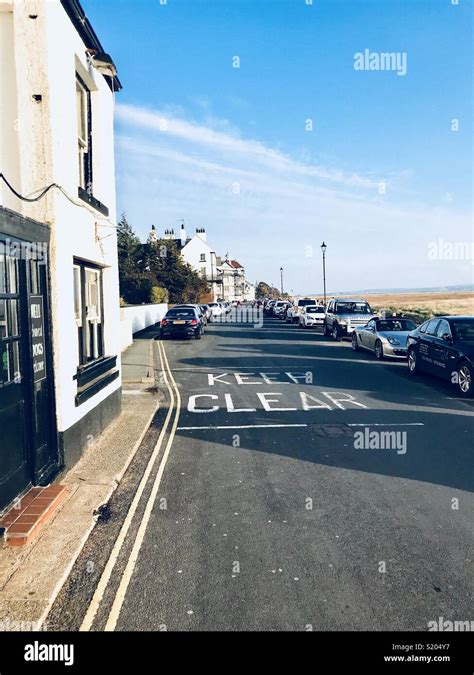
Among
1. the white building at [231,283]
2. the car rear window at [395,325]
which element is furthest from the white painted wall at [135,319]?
the white building at [231,283]

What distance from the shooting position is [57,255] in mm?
6367

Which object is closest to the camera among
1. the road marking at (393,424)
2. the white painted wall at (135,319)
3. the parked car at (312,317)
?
the road marking at (393,424)

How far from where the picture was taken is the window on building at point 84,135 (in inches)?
334

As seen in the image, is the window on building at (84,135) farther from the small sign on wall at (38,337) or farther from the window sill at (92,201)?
the small sign on wall at (38,337)

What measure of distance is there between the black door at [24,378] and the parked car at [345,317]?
18.4m

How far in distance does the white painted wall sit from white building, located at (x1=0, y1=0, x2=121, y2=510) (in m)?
14.4

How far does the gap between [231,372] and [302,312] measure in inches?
746

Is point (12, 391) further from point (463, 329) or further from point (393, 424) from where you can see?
point (463, 329)

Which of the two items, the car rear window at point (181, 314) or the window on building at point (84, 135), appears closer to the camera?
the window on building at point (84, 135)

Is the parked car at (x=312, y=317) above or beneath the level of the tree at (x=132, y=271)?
beneath

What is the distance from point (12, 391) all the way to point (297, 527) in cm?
333
